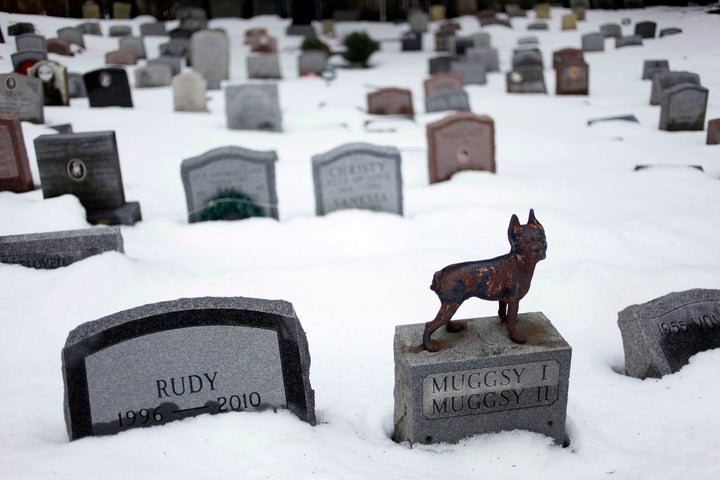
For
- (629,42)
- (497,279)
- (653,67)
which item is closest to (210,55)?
(653,67)

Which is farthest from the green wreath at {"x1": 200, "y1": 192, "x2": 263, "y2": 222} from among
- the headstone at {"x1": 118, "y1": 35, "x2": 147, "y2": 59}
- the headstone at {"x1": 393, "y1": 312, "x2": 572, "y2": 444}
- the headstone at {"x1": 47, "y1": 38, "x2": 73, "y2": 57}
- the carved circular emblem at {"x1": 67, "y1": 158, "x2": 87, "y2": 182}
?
the headstone at {"x1": 118, "y1": 35, "x2": 147, "y2": 59}

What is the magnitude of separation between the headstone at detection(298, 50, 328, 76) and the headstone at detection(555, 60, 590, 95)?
272 inches

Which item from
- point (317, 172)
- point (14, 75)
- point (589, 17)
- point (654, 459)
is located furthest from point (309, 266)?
point (589, 17)

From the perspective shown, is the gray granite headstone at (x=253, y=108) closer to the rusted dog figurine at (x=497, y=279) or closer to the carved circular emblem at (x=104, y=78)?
the carved circular emblem at (x=104, y=78)

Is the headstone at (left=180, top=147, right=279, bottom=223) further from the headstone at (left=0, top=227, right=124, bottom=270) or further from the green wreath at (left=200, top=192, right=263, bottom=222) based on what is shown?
the headstone at (left=0, top=227, right=124, bottom=270)

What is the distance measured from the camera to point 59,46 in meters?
17.6

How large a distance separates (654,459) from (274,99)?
30.0 ft

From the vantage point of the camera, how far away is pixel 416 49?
22297 millimetres

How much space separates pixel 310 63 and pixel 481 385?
636 inches

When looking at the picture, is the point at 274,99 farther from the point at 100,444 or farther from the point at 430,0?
the point at 430,0

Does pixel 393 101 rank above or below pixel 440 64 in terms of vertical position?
below

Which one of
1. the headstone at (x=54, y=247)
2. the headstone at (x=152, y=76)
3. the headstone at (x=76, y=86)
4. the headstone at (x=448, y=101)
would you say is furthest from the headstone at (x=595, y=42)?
the headstone at (x=54, y=247)

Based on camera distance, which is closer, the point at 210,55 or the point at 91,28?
the point at 210,55

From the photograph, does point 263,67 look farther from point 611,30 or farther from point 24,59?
point 611,30
